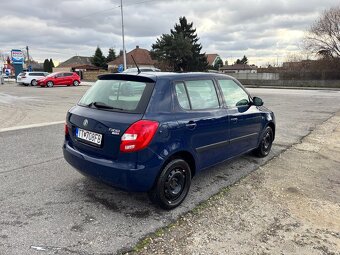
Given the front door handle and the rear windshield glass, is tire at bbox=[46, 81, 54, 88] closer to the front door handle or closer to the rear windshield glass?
the rear windshield glass

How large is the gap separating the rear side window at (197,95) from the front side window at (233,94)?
0.27 m

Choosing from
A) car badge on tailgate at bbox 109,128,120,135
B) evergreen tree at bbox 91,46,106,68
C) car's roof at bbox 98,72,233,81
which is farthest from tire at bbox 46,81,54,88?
evergreen tree at bbox 91,46,106,68

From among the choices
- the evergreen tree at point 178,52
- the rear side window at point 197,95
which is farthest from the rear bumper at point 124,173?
the evergreen tree at point 178,52

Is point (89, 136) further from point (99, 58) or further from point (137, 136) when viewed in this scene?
point (99, 58)

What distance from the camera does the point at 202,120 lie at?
13.0ft

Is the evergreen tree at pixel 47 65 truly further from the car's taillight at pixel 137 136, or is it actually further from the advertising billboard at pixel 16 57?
the car's taillight at pixel 137 136

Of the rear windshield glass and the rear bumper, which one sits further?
the rear windshield glass

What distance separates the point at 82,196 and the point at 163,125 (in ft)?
5.00

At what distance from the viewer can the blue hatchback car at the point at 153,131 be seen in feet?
11.0

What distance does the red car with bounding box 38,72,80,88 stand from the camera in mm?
30366

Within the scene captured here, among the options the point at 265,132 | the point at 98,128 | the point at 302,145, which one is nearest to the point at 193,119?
the point at 98,128

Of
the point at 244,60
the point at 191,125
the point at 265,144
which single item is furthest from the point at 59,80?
the point at 244,60

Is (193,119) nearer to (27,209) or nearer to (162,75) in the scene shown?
(162,75)

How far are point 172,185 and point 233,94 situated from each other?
1.90 metres
